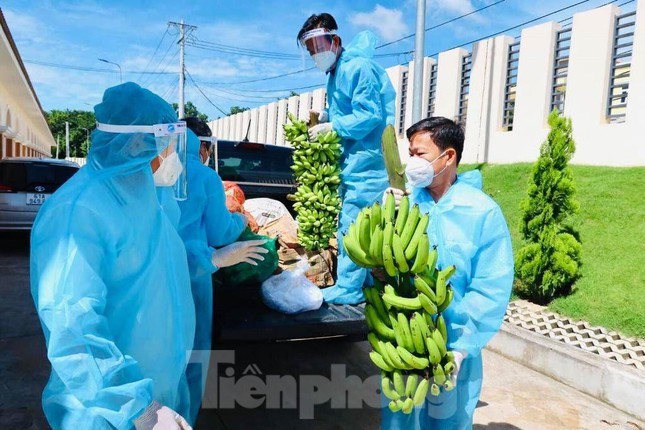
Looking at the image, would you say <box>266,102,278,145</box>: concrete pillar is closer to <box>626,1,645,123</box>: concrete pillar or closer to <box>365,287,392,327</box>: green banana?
<box>626,1,645,123</box>: concrete pillar

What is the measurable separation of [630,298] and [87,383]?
5.44m

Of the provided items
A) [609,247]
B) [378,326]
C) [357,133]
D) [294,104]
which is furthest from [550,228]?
[294,104]

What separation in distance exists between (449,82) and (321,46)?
13281 mm

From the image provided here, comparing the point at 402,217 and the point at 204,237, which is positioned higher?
the point at 402,217

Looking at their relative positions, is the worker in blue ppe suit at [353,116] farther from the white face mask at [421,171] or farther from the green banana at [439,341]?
the green banana at [439,341]

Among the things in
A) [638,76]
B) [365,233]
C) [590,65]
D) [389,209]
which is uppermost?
[590,65]

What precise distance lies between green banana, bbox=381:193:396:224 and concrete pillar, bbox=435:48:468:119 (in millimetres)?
13856

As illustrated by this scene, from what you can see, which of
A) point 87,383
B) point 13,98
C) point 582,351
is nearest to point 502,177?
point 582,351

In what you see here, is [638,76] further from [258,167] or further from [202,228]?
[202,228]

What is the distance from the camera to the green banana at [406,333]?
2.02 meters

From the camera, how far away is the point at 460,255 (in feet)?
7.11

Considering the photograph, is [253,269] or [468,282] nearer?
[468,282]

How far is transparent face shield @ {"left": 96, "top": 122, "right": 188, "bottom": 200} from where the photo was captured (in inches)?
67.7

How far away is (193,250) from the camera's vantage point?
2.49 metres
